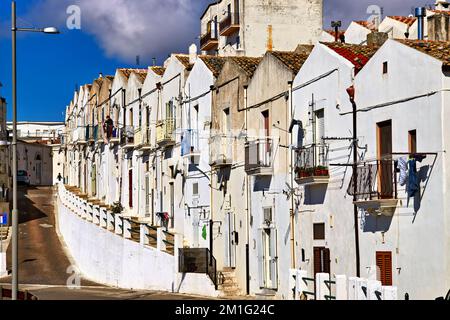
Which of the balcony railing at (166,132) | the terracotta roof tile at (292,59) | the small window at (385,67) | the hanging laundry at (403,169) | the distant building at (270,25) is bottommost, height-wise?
the hanging laundry at (403,169)

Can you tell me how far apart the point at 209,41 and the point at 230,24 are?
8.39 metres

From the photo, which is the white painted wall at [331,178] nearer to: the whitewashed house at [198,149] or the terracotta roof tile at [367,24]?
the whitewashed house at [198,149]

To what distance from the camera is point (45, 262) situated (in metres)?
46.6

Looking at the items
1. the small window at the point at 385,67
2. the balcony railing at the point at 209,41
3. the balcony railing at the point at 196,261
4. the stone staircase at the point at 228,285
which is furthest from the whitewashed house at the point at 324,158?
the balcony railing at the point at 209,41

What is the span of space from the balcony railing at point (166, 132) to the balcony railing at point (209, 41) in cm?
1944

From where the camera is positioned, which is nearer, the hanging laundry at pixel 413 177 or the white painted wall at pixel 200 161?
the hanging laundry at pixel 413 177

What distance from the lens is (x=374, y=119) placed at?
23797mm

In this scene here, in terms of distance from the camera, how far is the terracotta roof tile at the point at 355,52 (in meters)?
25.2

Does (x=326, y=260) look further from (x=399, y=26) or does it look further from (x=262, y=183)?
(x=399, y=26)

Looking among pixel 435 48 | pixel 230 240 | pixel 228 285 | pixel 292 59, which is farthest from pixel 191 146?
pixel 435 48

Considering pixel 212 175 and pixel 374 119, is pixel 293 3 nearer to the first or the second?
pixel 212 175

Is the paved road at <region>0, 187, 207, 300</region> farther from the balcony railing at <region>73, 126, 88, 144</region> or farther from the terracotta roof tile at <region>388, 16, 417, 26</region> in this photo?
the terracotta roof tile at <region>388, 16, 417, 26</region>
